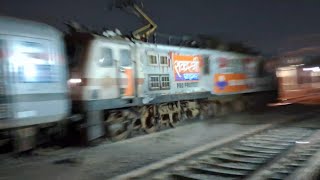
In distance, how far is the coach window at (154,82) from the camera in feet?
51.1

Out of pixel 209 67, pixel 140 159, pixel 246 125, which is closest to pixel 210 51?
pixel 209 67

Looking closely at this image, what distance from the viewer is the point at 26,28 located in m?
10.4

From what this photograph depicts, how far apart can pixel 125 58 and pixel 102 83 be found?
1.37m

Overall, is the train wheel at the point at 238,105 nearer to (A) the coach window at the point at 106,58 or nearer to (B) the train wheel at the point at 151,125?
(B) the train wheel at the point at 151,125

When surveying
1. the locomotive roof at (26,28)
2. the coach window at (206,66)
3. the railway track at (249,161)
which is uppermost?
the locomotive roof at (26,28)

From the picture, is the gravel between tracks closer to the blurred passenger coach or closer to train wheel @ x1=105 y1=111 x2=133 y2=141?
train wheel @ x1=105 y1=111 x2=133 y2=141

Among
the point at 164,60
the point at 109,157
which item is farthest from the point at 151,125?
the point at 109,157

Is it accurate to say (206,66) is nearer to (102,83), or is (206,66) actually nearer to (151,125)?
(151,125)

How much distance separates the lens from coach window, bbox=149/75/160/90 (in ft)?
51.1

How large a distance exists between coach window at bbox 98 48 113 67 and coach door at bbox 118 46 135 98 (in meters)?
0.45

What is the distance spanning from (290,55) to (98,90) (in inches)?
1404

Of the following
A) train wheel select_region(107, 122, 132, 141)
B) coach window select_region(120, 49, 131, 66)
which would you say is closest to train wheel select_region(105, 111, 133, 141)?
train wheel select_region(107, 122, 132, 141)

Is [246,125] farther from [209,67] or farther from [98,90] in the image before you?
[98,90]

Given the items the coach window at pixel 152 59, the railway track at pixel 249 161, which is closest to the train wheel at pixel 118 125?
the coach window at pixel 152 59
